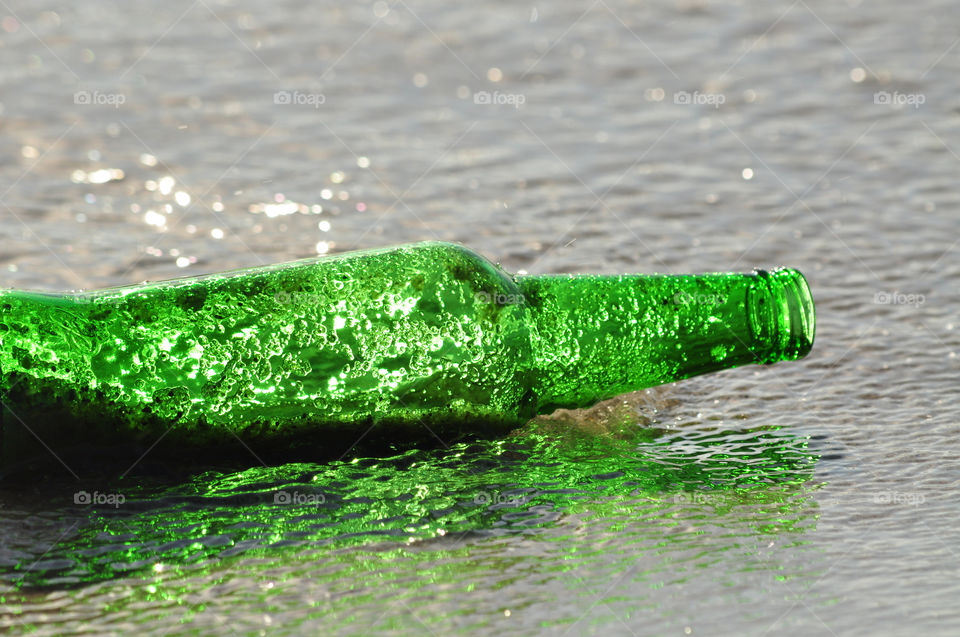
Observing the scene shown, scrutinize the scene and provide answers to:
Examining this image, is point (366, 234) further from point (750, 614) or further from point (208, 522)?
point (750, 614)

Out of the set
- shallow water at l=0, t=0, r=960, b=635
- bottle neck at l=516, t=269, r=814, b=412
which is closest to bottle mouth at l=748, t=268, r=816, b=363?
bottle neck at l=516, t=269, r=814, b=412

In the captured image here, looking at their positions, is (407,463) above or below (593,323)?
below

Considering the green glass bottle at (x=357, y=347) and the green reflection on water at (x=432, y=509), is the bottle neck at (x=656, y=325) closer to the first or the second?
the green glass bottle at (x=357, y=347)

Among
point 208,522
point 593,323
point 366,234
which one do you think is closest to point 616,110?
point 366,234

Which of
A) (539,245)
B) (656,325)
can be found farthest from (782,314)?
(539,245)

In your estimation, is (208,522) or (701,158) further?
(701,158)

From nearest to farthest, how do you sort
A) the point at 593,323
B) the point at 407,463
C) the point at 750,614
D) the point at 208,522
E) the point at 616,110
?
the point at 750,614, the point at 208,522, the point at 407,463, the point at 593,323, the point at 616,110

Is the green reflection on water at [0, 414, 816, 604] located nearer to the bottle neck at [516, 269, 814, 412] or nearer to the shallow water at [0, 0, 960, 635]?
the shallow water at [0, 0, 960, 635]
